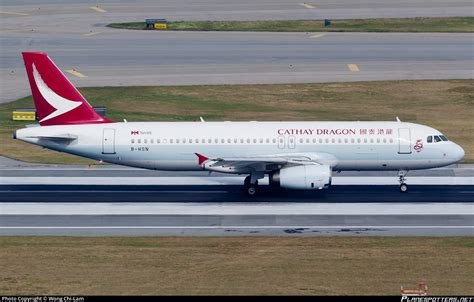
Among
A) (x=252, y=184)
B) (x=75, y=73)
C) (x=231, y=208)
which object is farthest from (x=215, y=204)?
(x=75, y=73)

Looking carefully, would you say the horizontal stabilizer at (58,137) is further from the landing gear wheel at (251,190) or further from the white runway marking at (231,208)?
the landing gear wheel at (251,190)

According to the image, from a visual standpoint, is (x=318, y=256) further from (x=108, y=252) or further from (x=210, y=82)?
(x=210, y=82)

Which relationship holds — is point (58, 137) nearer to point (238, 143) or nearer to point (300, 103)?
point (238, 143)

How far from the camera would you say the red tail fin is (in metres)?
61.2

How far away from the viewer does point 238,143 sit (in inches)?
2397

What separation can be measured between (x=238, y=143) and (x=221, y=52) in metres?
49.9

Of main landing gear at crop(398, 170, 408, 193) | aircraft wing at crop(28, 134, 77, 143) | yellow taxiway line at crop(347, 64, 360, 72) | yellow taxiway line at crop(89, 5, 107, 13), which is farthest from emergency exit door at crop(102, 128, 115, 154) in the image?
yellow taxiway line at crop(89, 5, 107, 13)

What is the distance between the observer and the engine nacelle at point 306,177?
58.0 metres

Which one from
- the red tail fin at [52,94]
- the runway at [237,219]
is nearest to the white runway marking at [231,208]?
the runway at [237,219]

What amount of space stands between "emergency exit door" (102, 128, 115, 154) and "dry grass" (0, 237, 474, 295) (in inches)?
424

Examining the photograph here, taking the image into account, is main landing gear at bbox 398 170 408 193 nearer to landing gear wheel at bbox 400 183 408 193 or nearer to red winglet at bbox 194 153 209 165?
landing gear wheel at bbox 400 183 408 193

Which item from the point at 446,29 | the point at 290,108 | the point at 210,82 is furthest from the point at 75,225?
the point at 446,29

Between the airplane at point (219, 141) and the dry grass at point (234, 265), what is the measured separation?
10.5 m

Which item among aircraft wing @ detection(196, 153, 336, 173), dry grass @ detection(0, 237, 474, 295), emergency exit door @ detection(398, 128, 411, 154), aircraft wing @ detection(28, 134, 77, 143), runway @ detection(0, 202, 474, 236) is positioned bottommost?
dry grass @ detection(0, 237, 474, 295)
